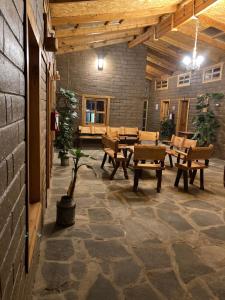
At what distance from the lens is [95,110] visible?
8.87 m

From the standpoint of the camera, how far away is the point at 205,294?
1914 mm

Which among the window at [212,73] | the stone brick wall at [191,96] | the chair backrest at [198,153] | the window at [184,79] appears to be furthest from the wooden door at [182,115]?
the chair backrest at [198,153]

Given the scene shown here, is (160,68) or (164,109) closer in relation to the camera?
(160,68)

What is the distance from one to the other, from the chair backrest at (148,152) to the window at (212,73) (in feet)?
16.7

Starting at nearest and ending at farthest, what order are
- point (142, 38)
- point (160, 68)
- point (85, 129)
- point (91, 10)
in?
point (91, 10) → point (142, 38) → point (85, 129) → point (160, 68)

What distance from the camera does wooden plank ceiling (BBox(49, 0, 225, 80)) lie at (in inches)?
155

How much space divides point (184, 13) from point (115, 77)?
3723mm

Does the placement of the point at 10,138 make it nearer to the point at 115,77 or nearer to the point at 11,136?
the point at 11,136

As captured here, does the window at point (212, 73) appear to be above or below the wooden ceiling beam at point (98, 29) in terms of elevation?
below

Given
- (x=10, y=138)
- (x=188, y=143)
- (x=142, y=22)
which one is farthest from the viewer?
(x=142, y=22)

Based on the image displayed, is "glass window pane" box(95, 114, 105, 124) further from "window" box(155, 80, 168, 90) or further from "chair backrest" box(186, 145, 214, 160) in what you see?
"chair backrest" box(186, 145, 214, 160)

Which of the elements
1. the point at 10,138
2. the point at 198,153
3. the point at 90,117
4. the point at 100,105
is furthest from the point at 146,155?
the point at 100,105

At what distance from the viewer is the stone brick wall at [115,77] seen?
8398 millimetres

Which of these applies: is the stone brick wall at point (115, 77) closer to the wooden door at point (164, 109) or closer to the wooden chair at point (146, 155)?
the wooden door at point (164, 109)
